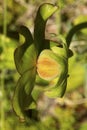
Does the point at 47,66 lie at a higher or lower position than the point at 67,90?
higher

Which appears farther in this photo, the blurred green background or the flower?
the blurred green background

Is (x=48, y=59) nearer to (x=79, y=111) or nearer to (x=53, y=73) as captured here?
(x=53, y=73)

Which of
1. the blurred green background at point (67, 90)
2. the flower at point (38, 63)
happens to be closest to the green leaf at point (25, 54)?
Result: the flower at point (38, 63)

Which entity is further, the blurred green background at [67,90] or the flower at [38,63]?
the blurred green background at [67,90]

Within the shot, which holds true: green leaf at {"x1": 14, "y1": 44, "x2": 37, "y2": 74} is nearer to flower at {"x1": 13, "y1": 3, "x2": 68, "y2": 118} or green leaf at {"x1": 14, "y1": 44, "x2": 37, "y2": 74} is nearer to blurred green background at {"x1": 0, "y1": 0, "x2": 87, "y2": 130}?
flower at {"x1": 13, "y1": 3, "x2": 68, "y2": 118}

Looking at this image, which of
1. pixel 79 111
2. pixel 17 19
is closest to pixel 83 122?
pixel 79 111

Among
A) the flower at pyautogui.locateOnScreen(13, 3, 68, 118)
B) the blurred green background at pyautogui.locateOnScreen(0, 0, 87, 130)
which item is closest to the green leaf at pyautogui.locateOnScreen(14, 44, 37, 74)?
the flower at pyautogui.locateOnScreen(13, 3, 68, 118)

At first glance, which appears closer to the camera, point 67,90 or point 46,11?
point 46,11

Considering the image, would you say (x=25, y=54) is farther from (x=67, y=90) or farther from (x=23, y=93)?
(x=67, y=90)

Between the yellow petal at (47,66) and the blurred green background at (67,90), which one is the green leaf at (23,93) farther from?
the blurred green background at (67,90)

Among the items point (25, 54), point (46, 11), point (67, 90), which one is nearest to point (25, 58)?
point (25, 54)
